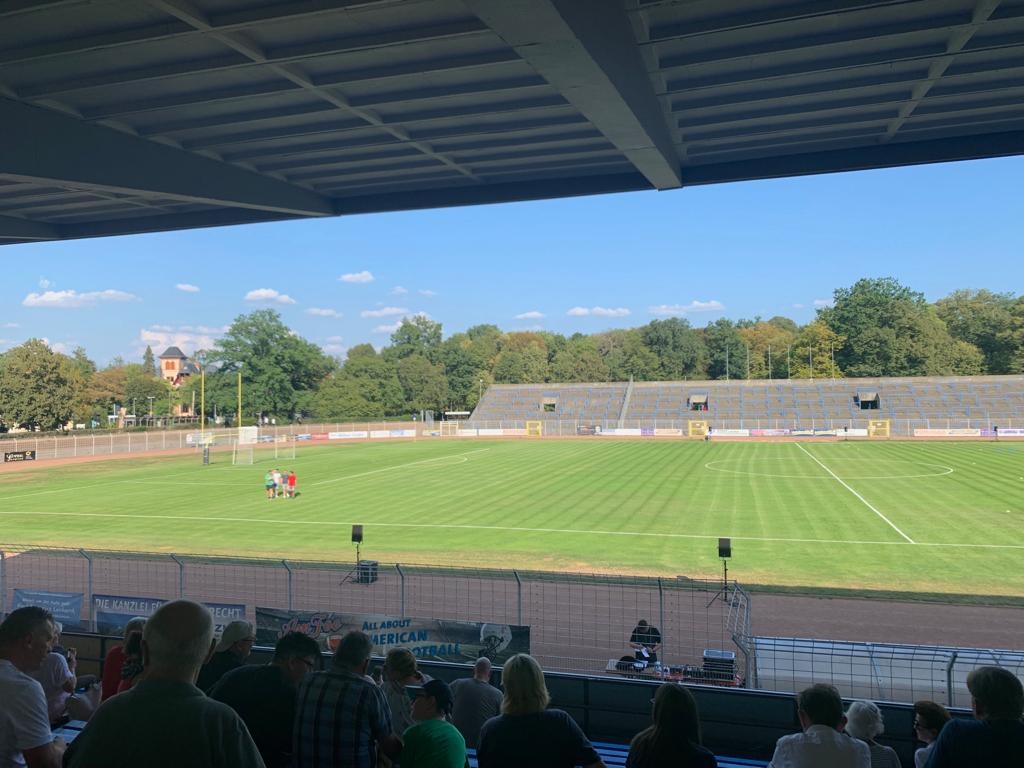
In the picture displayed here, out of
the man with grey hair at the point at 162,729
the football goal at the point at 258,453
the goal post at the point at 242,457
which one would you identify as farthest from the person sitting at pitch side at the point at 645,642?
the football goal at the point at 258,453

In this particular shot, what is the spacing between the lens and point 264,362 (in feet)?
330

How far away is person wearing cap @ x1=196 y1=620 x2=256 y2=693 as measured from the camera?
4.58m

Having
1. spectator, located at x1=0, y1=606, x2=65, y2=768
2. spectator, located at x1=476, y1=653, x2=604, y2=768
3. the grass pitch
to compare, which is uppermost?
spectator, located at x1=0, y1=606, x2=65, y2=768

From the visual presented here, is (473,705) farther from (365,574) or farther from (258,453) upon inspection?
(258,453)

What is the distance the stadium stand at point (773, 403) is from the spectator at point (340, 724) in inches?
2914

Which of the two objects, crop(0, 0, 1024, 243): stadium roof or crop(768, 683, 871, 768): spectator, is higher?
crop(0, 0, 1024, 243): stadium roof

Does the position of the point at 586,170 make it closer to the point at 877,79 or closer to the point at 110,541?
the point at 877,79

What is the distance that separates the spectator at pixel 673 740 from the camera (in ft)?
11.7

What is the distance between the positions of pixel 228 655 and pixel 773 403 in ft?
263

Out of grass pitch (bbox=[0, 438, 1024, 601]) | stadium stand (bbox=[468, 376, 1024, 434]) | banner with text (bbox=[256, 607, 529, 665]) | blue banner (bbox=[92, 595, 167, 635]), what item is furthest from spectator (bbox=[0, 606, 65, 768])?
stadium stand (bbox=[468, 376, 1024, 434])

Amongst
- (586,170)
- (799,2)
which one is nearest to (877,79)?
(799,2)

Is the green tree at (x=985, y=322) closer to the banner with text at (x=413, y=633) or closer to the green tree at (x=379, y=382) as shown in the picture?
the green tree at (x=379, y=382)

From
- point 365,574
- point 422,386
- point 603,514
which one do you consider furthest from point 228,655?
point 422,386

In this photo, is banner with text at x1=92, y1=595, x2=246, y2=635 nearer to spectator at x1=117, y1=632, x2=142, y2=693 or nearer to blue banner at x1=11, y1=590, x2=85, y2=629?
blue banner at x1=11, y1=590, x2=85, y2=629
